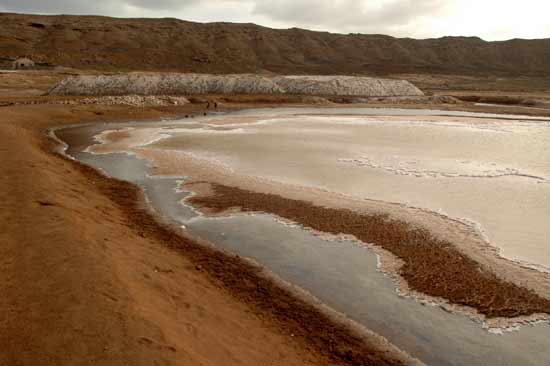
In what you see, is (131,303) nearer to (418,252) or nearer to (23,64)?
(418,252)

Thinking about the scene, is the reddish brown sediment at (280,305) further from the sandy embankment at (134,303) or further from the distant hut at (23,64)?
the distant hut at (23,64)

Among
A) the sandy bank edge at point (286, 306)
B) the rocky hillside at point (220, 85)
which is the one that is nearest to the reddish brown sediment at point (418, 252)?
the sandy bank edge at point (286, 306)

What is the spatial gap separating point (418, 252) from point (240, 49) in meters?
131

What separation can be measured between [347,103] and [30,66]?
65.2 metres

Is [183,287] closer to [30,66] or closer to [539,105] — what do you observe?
[539,105]

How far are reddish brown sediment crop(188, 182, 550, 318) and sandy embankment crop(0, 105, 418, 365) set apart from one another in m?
2.36

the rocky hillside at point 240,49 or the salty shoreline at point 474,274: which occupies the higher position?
the rocky hillside at point 240,49

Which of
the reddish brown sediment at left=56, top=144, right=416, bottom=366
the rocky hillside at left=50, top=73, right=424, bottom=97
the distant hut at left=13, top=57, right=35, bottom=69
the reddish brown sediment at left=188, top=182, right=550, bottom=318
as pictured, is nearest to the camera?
the reddish brown sediment at left=56, top=144, right=416, bottom=366

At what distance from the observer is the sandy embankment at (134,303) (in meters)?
5.86

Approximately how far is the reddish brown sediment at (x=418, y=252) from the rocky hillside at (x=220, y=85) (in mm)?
48676

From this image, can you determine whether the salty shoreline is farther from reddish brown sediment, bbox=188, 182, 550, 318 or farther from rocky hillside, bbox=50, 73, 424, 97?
rocky hillside, bbox=50, 73, 424, 97

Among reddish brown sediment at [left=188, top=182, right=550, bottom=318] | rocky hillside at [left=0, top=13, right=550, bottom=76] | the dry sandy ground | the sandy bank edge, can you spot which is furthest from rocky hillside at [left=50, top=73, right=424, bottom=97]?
the sandy bank edge

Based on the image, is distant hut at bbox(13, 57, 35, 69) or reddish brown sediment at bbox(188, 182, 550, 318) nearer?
reddish brown sediment at bbox(188, 182, 550, 318)

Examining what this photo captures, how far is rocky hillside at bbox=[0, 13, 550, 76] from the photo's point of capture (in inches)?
4500
